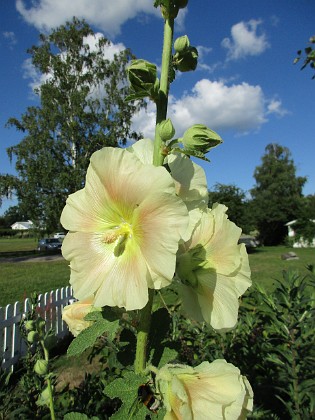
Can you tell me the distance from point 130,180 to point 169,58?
0.50m

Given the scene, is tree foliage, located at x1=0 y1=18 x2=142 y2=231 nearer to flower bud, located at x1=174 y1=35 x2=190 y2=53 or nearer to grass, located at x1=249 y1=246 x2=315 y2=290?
grass, located at x1=249 y1=246 x2=315 y2=290

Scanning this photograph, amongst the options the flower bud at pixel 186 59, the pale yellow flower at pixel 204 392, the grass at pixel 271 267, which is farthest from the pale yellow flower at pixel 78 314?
the grass at pixel 271 267

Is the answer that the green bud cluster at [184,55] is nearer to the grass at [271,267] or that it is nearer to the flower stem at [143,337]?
the flower stem at [143,337]

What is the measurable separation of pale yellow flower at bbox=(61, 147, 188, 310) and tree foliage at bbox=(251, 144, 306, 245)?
36577 mm

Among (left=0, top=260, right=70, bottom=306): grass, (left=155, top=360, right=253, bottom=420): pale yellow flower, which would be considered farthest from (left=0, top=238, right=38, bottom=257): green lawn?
(left=155, top=360, right=253, bottom=420): pale yellow flower

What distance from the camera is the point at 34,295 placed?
8.64 ft

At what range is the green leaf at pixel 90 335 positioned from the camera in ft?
3.50

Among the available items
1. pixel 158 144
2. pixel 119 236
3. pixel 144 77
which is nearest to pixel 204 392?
pixel 119 236

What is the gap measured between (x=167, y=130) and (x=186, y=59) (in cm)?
41

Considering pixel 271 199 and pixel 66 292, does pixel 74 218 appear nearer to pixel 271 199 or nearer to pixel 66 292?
pixel 66 292

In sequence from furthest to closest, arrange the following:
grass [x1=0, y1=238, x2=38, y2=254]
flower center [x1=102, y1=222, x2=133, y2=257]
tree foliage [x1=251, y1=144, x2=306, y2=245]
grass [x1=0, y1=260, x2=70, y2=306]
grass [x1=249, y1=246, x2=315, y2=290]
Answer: tree foliage [x1=251, y1=144, x2=306, y2=245]
grass [x1=0, y1=238, x2=38, y2=254]
grass [x1=249, y1=246, x2=315, y2=290]
grass [x1=0, y1=260, x2=70, y2=306]
flower center [x1=102, y1=222, x2=133, y2=257]

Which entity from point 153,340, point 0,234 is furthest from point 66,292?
point 0,234

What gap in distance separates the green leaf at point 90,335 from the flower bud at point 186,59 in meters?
0.95

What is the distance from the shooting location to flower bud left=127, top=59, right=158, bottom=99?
117 centimetres
